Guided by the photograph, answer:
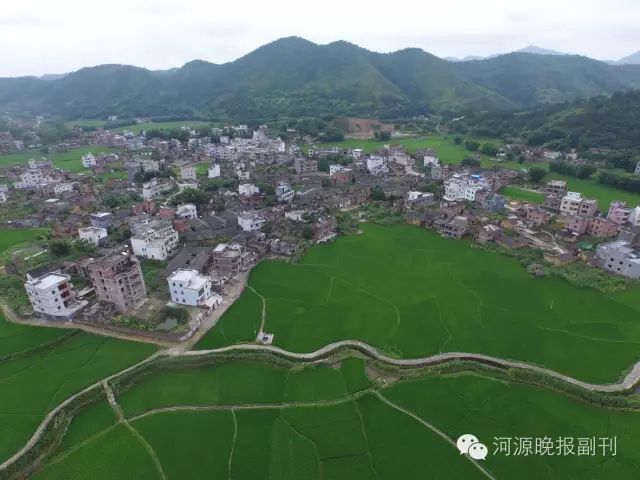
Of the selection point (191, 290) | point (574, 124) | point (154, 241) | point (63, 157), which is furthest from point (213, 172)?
point (574, 124)

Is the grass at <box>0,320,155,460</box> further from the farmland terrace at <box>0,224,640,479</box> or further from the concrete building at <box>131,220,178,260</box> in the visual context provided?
the concrete building at <box>131,220,178,260</box>

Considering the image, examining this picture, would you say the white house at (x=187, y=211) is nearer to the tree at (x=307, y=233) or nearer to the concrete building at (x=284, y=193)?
the concrete building at (x=284, y=193)

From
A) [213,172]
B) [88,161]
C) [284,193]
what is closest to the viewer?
[284,193]

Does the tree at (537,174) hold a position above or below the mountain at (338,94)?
below

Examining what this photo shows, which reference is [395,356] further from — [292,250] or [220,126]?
[220,126]

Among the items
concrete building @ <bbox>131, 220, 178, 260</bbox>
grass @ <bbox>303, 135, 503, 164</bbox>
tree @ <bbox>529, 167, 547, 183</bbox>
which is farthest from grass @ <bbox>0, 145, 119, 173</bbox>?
tree @ <bbox>529, 167, 547, 183</bbox>

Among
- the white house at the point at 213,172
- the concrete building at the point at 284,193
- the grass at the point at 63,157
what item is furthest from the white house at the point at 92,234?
the grass at the point at 63,157

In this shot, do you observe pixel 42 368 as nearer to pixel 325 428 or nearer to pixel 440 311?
pixel 325 428
